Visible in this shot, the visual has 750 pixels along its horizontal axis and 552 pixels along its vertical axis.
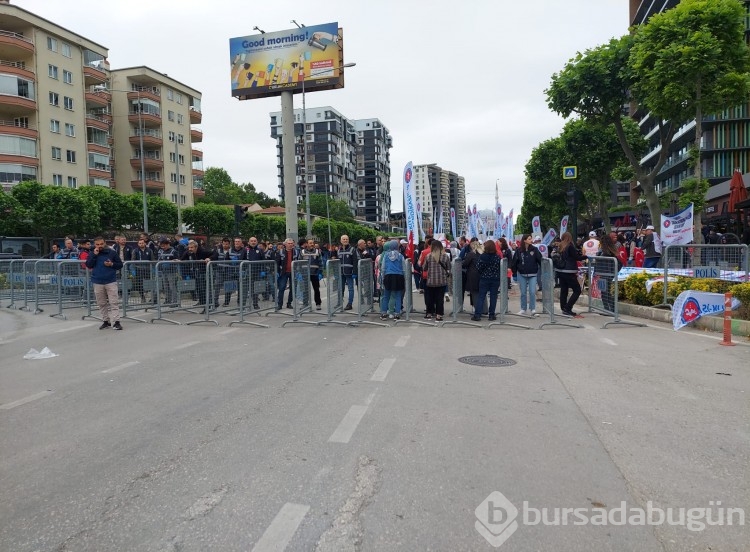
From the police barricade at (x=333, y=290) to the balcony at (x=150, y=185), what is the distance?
2159 inches

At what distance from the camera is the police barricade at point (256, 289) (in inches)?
465

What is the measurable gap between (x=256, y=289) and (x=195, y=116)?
63729 mm

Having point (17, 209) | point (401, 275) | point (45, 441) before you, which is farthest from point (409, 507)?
point (17, 209)

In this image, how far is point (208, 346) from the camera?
29.1 ft

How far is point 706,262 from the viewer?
11320 millimetres

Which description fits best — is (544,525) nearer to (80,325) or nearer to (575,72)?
(80,325)

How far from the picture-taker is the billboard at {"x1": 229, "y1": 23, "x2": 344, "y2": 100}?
37.3m

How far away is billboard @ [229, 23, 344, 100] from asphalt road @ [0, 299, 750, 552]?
3329 centimetres

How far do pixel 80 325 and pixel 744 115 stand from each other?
58.6 m

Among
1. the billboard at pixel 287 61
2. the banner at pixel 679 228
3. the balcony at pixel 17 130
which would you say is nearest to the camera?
the banner at pixel 679 228

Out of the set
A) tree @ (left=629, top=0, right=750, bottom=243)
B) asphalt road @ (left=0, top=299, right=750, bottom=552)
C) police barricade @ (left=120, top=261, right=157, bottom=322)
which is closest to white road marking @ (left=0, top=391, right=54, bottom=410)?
asphalt road @ (left=0, top=299, right=750, bottom=552)

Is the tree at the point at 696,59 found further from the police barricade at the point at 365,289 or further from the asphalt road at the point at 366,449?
the asphalt road at the point at 366,449

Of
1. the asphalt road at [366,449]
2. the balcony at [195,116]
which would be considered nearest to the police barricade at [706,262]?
the asphalt road at [366,449]
